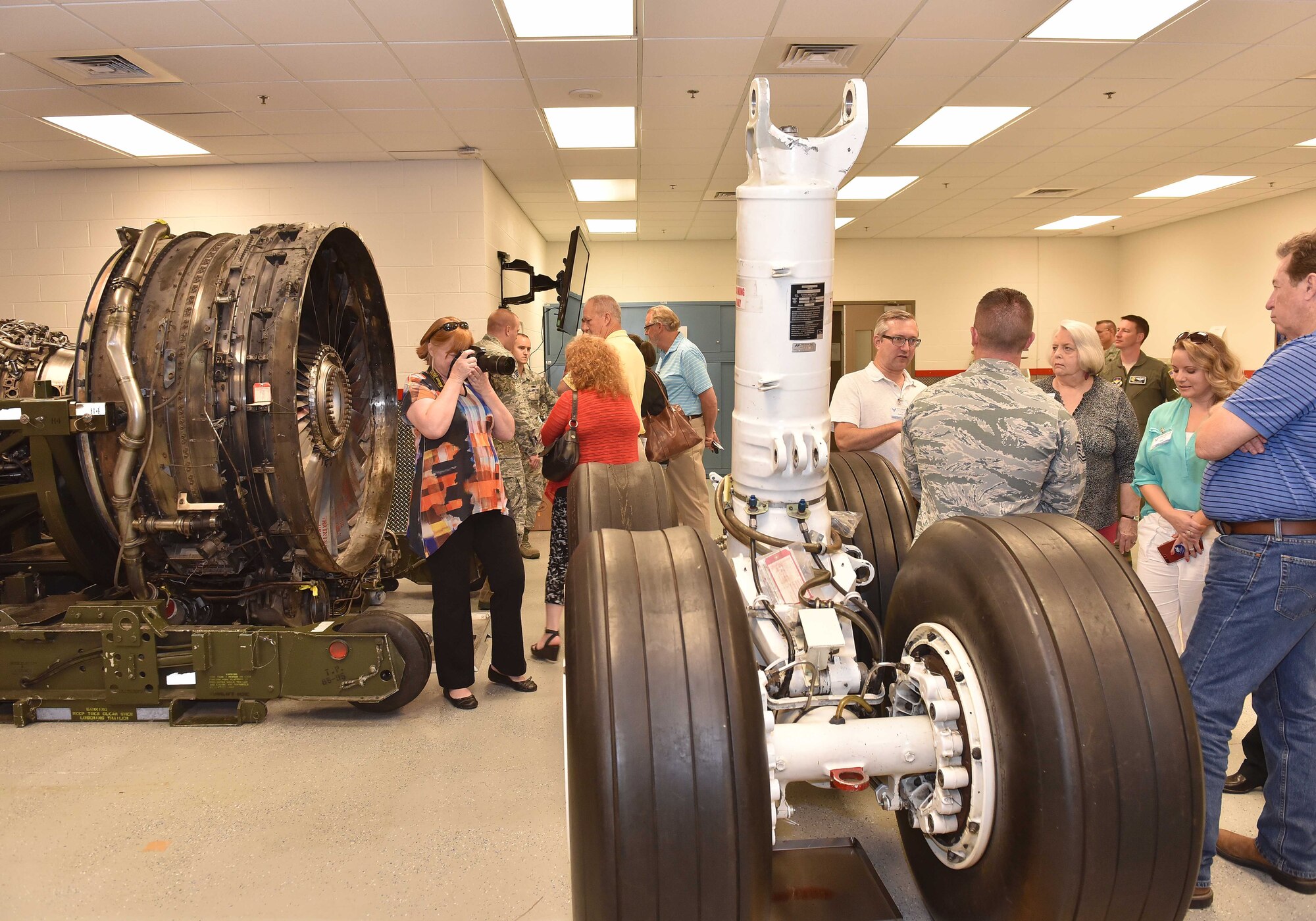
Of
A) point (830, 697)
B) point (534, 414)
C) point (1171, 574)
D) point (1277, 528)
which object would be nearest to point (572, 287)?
point (534, 414)

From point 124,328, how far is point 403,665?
1.67 meters

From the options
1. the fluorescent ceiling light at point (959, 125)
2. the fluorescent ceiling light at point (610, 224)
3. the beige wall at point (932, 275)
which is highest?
the fluorescent ceiling light at point (610, 224)

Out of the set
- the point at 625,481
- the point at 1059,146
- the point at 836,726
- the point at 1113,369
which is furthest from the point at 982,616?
the point at 1059,146

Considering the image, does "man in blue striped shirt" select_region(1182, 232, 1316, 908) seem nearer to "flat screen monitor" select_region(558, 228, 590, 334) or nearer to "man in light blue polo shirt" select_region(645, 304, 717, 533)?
"man in light blue polo shirt" select_region(645, 304, 717, 533)

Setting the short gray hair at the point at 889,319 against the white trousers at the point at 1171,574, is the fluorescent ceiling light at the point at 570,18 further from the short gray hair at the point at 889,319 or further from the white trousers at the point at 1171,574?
the white trousers at the point at 1171,574

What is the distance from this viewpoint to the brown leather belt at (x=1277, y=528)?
6.64 feet

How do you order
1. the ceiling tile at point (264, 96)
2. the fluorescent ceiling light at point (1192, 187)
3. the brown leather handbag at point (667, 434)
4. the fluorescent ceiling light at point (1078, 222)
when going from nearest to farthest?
the brown leather handbag at point (667, 434) → the ceiling tile at point (264, 96) → the fluorescent ceiling light at point (1192, 187) → the fluorescent ceiling light at point (1078, 222)

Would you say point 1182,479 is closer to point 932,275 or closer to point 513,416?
point 513,416

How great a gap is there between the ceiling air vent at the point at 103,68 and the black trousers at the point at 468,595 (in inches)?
143

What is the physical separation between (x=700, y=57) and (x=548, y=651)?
11.5 ft

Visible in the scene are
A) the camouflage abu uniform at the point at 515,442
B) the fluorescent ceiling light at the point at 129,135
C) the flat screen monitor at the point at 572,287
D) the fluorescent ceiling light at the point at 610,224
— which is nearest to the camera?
the camouflage abu uniform at the point at 515,442

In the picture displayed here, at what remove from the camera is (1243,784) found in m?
2.73

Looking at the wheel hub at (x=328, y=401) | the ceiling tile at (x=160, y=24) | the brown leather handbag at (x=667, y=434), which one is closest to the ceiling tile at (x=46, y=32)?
the ceiling tile at (x=160, y=24)

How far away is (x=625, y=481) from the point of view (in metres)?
3.29
